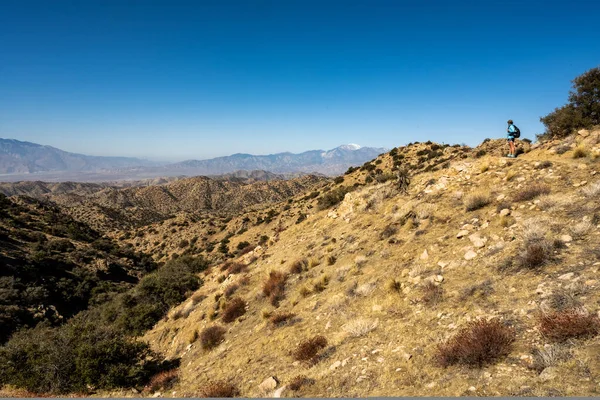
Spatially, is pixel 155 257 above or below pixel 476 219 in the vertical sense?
below

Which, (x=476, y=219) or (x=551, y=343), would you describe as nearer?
(x=551, y=343)

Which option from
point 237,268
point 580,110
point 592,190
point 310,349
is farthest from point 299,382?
point 580,110

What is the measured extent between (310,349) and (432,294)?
3633 mm

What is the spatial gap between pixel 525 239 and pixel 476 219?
108 inches

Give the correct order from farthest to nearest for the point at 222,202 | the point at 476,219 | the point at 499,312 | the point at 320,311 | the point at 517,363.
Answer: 1. the point at 222,202
2. the point at 476,219
3. the point at 320,311
4. the point at 499,312
5. the point at 517,363

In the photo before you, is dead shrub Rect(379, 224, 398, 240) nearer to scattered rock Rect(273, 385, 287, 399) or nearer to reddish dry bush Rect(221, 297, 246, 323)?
reddish dry bush Rect(221, 297, 246, 323)

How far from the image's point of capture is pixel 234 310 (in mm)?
13438

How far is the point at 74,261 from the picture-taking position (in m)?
38.1

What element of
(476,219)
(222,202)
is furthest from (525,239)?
(222,202)

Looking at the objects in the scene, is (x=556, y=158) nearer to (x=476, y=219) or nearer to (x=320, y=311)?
(x=476, y=219)

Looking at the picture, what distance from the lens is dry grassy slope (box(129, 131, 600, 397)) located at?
538 cm

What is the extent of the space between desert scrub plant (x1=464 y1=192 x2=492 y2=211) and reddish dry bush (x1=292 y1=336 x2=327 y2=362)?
26.5 ft

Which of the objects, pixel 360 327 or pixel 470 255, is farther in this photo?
pixel 470 255

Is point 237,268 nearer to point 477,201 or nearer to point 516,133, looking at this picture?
point 477,201
